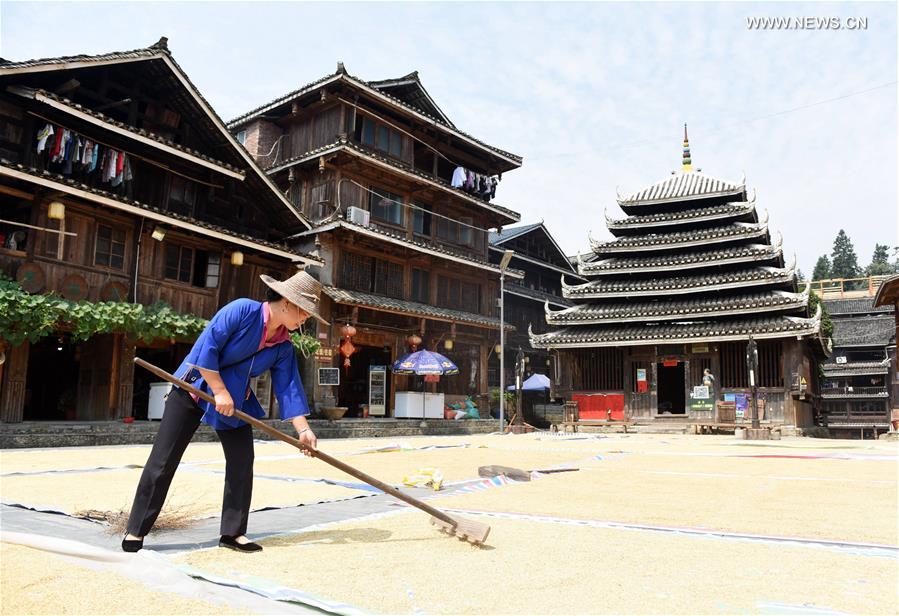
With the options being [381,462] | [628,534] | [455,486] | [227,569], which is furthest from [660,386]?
[227,569]

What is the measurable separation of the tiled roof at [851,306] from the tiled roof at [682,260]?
849 inches

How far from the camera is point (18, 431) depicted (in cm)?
1119

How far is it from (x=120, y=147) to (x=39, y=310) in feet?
16.4

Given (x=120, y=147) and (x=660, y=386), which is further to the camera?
(x=660, y=386)

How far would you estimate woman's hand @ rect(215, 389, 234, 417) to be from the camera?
3436mm

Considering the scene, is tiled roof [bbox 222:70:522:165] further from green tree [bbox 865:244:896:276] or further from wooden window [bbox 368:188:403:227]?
green tree [bbox 865:244:896:276]

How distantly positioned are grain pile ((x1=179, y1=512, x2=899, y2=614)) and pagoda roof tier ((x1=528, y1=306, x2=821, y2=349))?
18842 mm

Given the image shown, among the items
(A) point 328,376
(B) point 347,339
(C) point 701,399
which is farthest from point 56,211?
(C) point 701,399

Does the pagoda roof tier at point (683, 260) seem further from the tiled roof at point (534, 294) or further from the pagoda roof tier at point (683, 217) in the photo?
the tiled roof at point (534, 294)

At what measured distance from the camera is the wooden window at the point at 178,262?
15.3 m

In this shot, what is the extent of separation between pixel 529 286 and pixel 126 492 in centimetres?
2819

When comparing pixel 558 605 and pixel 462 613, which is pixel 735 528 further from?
pixel 462 613

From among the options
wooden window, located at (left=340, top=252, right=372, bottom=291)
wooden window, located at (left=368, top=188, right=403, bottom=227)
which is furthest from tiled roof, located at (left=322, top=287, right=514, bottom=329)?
wooden window, located at (left=368, top=188, right=403, bottom=227)

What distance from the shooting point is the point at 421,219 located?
2320cm
